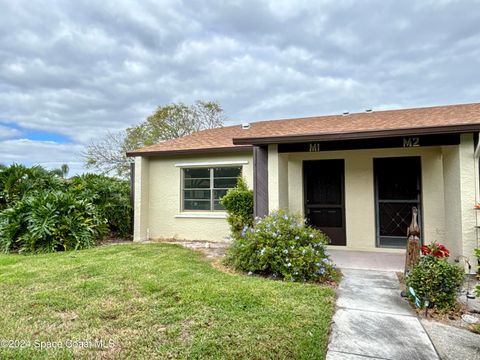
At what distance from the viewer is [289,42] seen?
1048 cm

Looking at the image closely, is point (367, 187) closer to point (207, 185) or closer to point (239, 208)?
point (239, 208)

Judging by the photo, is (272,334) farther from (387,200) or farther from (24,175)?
(24,175)

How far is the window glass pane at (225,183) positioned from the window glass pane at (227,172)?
0.12 m

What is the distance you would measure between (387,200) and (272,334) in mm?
5546

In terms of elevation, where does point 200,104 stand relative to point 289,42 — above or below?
above

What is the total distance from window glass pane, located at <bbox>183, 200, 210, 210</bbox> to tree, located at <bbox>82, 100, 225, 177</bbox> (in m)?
14.5

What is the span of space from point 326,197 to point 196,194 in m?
3.99

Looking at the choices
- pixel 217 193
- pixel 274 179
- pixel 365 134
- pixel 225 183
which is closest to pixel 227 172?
pixel 225 183

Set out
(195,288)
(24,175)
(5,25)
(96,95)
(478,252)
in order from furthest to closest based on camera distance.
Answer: (96,95)
(24,175)
(5,25)
(195,288)
(478,252)

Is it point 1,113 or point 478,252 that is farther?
point 1,113

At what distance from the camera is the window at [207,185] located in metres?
8.36

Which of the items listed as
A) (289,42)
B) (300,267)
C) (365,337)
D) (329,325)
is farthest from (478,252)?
(289,42)

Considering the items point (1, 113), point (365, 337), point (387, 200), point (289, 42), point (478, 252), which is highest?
point (289, 42)

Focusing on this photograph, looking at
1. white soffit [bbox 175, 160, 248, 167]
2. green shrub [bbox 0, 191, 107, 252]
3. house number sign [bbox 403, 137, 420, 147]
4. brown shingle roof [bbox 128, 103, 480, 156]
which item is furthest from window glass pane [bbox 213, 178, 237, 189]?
house number sign [bbox 403, 137, 420, 147]
